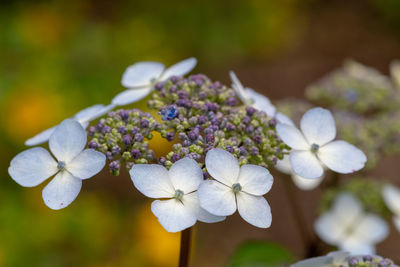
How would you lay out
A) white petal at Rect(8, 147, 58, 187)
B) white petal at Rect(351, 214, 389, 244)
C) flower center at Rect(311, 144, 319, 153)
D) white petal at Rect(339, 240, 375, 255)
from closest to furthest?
white petal at Rect(8, 147, 58, 187)
flower center at Rect(311, 144, 319, 153)
white petal at Rect(339, 240, 375, 255)
white petal at Rect(351, 214, 389, 244)

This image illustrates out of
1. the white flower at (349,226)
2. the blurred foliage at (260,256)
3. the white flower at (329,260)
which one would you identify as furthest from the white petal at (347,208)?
the white flower at (329,260)

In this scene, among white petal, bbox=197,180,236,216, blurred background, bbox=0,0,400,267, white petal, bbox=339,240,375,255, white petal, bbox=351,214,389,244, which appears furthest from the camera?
blurred background, bbox=0,0,400,267

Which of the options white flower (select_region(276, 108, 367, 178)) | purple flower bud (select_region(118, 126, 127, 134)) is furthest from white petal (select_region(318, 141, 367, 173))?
purple flower bud (select_region(118, 126, 127, 134))

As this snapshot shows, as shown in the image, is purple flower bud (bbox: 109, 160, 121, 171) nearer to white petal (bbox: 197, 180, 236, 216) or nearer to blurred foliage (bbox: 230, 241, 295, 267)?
white petal (bbox: 197, 180, 236, 216)

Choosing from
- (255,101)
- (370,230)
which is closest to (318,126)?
(255,101)

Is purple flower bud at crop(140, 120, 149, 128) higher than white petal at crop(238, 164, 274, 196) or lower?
higher
